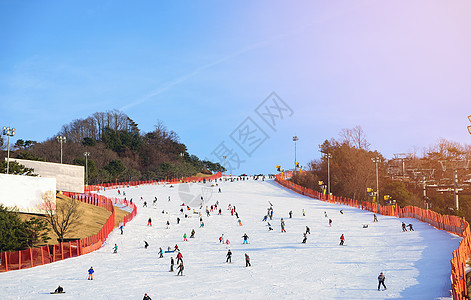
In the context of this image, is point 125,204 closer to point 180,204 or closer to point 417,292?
point 180,204

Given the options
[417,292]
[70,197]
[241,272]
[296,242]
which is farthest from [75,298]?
[70,197]

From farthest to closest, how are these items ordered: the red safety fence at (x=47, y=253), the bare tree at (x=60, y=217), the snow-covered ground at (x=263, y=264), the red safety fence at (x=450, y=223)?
the bare tree at (x=60, y=217) < the red safety fence at (x=47, y=253) < the snow-covered ground at (x=263, y=264) < the red safety fence at (x=450, y=223)

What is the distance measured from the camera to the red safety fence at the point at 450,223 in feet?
61.1

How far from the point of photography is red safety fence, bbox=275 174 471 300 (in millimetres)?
18609

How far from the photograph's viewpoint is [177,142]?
13625 cm

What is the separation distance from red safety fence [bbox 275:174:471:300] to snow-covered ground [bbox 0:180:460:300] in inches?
41.5

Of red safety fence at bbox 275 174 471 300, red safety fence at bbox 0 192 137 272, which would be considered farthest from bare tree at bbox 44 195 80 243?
red safety fence at bbox 275 174 471 300

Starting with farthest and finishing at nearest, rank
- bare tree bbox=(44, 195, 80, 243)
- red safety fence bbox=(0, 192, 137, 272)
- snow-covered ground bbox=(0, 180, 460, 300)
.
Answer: bare tree bbox=(44, 195, 80, 243) → red safety fence bbox=(0, 192, 137, 272) → snow-covered ground bbox=(0, 180, 460, 300)

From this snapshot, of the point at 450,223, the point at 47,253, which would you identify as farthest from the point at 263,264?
the point at 450,223

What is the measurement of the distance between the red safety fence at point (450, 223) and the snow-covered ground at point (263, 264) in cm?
105

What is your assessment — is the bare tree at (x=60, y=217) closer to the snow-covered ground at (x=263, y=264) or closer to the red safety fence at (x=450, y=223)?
the snow-covered ground at (x=263, y=264)

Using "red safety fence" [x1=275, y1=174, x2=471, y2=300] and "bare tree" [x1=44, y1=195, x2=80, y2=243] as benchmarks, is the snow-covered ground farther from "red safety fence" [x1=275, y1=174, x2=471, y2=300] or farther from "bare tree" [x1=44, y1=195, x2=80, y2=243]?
"bare tree" [x1=44, y1=195, x2=80, y2=243]

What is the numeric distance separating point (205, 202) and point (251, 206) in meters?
7.67

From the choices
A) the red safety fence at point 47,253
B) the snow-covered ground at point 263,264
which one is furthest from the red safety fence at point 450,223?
the red safety fence at point 47,253
